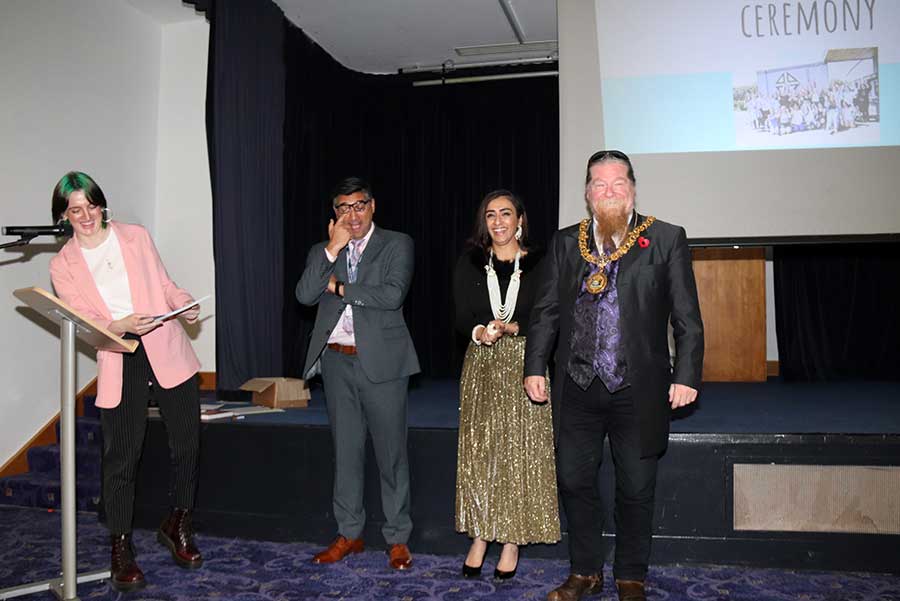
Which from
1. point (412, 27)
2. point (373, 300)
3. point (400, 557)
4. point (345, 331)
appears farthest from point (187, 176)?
point (400, 557)

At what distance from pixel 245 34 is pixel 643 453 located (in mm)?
4045

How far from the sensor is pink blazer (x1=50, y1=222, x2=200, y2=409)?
2.93m

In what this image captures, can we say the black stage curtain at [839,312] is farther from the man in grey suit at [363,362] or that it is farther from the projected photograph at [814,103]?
the man in grey suit at [363,362]

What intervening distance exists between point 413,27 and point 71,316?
4281 millimetres

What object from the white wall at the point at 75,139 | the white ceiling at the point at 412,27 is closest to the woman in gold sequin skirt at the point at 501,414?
the white wall at the point at 75,139

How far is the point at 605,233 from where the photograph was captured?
8.79ft

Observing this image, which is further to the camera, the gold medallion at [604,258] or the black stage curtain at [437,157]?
the black stage curtain at [437,157]

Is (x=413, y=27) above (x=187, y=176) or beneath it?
above

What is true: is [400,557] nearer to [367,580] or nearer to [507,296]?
[367,580]

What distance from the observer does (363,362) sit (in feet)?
10.4

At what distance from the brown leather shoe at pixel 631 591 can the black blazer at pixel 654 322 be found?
0.47 meters

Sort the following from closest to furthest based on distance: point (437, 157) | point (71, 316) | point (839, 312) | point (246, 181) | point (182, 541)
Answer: point (71, 316)
point (182, 541)
point (246, 181)
point (839, 312)
point (437, 157)

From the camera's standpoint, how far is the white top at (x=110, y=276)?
298 cm

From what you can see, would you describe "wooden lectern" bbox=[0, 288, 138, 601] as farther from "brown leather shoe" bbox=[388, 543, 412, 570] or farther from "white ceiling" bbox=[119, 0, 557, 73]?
"white ceiling" bbox=[119, 0, 557, 73]
